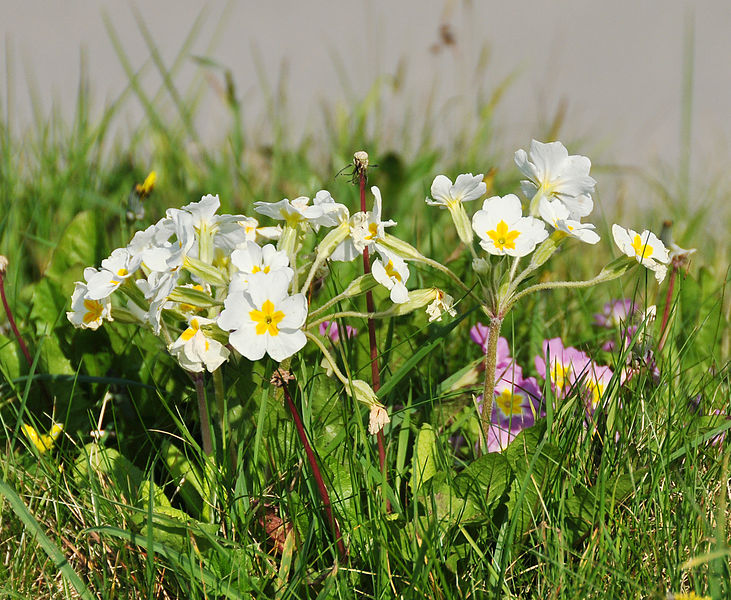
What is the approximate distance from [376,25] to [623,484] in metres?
4.42

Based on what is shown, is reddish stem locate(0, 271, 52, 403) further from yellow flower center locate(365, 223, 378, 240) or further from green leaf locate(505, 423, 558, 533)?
green leaf locate(505, 423, 558, 533)

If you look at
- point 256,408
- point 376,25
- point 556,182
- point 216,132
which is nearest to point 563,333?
point 556,182

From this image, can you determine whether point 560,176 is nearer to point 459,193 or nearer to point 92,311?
point 459,193

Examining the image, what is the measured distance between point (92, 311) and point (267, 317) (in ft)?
1.43

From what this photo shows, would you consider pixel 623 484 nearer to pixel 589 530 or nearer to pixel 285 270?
pixel 589 530

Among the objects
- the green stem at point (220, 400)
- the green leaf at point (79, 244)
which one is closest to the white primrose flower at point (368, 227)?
the green stem at point (220, 400)

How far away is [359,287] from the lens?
164 cm

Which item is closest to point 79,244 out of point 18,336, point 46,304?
point 46,304

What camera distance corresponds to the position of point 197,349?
4.87 feet

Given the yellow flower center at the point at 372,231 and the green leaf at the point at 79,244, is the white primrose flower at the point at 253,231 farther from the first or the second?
the green leaf at the point at 79,244

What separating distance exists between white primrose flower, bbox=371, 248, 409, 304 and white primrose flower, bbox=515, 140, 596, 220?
0.94 feet

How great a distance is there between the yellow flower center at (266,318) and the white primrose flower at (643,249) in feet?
2.12

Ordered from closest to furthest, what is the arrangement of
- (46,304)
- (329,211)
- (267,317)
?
(267,317), (329,211), (46,304)

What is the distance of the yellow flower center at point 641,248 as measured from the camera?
5.33ft
